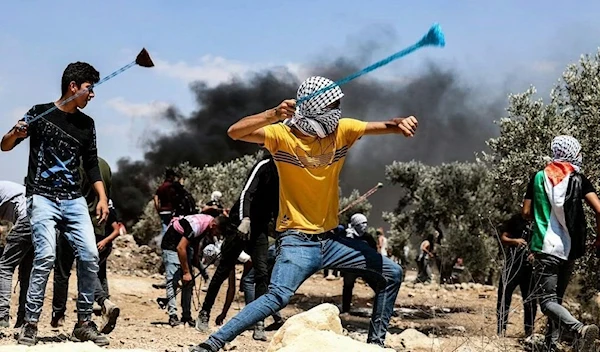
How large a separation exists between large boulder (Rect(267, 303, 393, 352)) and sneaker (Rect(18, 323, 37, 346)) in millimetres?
2006

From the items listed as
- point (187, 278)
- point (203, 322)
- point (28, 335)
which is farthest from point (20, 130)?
point (187, 278)

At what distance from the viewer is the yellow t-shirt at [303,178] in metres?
6.07

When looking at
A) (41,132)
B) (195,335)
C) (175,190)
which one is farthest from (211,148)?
(41,132)

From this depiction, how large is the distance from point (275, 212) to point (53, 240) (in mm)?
2943

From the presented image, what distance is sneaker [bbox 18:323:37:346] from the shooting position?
6.69 meters

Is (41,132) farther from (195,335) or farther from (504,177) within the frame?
(504,177)

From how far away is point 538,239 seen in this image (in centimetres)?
767

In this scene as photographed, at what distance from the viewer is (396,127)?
19.9ft

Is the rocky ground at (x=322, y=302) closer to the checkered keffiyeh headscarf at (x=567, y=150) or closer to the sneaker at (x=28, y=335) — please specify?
the sneaker at (x=28, y=335)

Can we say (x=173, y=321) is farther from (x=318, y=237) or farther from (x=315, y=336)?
(x=315, y=336)

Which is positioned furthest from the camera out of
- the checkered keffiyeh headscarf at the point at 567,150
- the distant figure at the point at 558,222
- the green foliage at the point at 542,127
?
the green foliage at the point at 542,127

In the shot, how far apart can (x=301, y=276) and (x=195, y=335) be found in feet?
11.6

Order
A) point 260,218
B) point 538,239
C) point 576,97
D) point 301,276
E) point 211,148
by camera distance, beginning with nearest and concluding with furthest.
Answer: point 301,276 < point 538,239 < point 260,218 < point 576,97 < point 211,148

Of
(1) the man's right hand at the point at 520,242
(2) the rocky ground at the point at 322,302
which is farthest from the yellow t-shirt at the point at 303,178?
(1) the man's right hand at the point at 520,242
